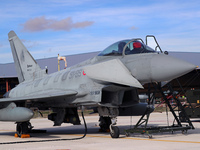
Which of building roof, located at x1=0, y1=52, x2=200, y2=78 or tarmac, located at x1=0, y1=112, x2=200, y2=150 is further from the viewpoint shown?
building roof, located at x1=0, y1=52, x2=200, y2=78

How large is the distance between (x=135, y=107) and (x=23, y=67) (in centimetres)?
664

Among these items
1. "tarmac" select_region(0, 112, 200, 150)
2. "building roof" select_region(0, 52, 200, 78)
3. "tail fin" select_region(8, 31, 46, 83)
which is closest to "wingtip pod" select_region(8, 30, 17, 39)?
"tail fin" select_region(8, 31, 46, 83)

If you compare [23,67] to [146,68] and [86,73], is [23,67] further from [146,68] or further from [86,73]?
[146,68]

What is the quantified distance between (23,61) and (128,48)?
25.0 feet

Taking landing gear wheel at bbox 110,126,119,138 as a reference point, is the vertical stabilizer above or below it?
above

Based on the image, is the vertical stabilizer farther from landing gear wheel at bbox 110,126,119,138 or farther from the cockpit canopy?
landing gear wheel at bbox 110,126,119,138

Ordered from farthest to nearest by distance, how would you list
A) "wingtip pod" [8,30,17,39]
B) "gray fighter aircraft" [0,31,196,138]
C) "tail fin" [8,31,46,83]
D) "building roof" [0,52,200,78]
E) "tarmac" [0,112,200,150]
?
"building roof" [0,52,200,78] < "wingtip pod" [8,30,17,39] < "tail fin" [8,31,46,83] < "gray fighter aircraft" [0,31,196,138] < "tarmac" [0,112,200,150]

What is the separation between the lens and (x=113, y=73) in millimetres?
10633

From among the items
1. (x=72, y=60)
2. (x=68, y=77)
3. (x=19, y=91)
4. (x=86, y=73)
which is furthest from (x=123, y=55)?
(x=72, y=60)

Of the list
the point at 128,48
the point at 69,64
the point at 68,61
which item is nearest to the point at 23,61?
the point at 128,48

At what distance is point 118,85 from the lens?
10859 mm

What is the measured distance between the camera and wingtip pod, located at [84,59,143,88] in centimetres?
1030

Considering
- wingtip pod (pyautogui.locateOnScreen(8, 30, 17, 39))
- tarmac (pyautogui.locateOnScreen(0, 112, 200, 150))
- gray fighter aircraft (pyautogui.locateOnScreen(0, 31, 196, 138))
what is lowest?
tarmac (pyautogui.locateOnScreen(0, 112, 200, 150))

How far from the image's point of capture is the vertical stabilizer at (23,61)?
16.7 m
